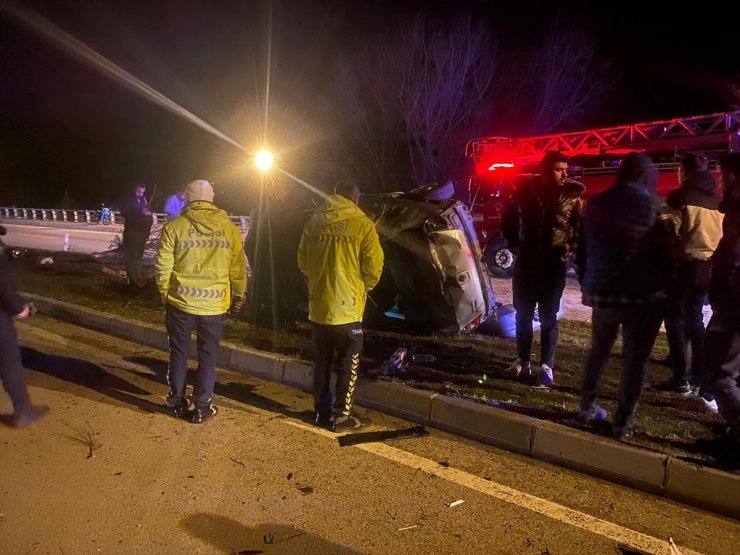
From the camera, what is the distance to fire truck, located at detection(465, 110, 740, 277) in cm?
1354

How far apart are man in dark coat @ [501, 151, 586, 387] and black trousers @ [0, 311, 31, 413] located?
4.06m

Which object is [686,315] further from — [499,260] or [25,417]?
[499,260]

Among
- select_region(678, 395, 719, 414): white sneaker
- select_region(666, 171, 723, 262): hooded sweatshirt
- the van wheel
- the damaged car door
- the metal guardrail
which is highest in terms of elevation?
select_region(666, 171, 723, 262): hooded sweatshirt

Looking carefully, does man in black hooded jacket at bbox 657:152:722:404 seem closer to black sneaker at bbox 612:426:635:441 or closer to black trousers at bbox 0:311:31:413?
black sneaker at bbox 612:426:635:441

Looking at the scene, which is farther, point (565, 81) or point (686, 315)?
point (565, 81)

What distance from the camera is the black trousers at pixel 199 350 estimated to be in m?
4.34

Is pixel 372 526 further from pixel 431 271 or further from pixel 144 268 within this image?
pixel 144 268

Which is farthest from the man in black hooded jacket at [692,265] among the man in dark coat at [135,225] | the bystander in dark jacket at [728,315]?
the man in dark coat at [135,225]

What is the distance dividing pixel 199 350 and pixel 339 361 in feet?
3.60

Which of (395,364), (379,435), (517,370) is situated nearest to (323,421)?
(379,435)

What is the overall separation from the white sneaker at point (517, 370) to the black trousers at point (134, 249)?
692 centimetres

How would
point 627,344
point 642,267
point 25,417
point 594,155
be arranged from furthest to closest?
1. point 594,155
2. point 25,417
3. point 627,344
4. point 642,267

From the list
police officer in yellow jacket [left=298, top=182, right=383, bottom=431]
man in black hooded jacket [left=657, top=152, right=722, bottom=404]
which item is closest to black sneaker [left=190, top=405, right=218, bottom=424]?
police officer in yellow jacket [left=298, top=182, right=383, bottom=431]

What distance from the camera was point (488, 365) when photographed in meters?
5.78
